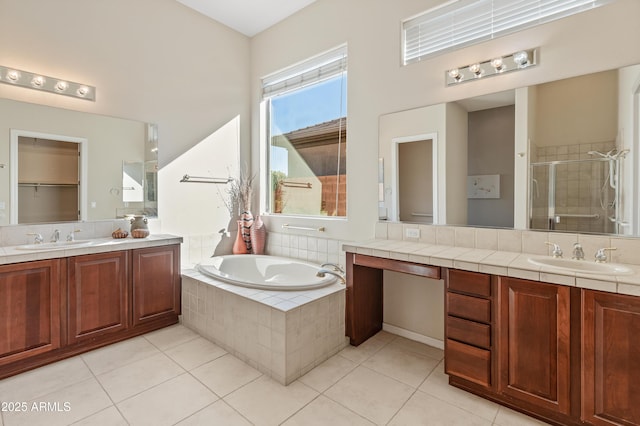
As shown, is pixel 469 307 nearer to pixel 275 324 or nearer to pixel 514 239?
pixel 514 239

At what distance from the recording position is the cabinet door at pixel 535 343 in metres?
1.60

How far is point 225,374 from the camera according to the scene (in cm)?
221

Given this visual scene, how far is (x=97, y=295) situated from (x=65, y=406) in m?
0.87

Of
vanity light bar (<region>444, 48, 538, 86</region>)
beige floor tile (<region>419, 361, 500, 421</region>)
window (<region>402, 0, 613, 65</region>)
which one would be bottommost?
beige floor tile (<region>419, 361, 500, 421</region>)

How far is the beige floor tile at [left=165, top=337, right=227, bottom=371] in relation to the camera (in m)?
2.38

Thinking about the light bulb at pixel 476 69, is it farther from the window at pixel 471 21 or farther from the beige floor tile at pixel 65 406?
the beige floor tile at pixel 65 406

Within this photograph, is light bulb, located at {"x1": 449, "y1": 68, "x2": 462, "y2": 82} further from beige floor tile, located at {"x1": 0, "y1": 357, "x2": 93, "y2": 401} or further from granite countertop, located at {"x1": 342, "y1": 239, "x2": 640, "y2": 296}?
beige floor tile, located at {"x1": 0, "y1": 357, "x2": 93, "y2": 401}

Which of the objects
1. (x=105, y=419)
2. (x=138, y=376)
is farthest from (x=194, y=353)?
(x=105, y=419)

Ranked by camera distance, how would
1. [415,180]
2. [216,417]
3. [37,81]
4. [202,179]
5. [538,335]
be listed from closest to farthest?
[538,335] → [216,417] → [37,81] → [415,180] → [202,179]

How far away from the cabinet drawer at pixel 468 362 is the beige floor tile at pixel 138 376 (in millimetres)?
1859

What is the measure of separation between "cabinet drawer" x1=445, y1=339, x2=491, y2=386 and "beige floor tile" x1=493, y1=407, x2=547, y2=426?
0.17 metres

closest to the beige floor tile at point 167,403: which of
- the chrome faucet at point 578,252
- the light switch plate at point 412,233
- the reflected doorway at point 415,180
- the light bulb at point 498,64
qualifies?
the light switch plate at point 412,233

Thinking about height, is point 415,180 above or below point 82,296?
above

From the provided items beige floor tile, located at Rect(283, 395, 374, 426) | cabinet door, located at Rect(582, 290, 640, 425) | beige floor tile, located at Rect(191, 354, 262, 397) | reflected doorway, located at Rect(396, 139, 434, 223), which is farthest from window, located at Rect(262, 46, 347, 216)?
cabinet door, located at Rect(582, 290, 640, 425)
